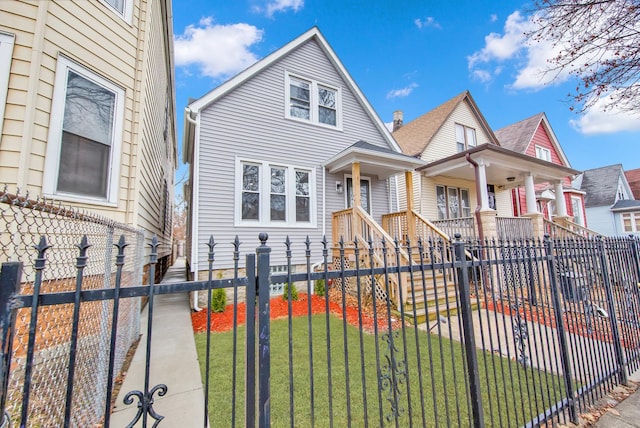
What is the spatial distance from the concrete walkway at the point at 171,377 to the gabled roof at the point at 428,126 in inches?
439

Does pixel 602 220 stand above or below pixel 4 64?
below

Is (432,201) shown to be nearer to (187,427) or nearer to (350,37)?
(350,37)

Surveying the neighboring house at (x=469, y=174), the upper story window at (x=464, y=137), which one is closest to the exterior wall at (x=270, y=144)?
the neighboring house at (x=469, y=174)

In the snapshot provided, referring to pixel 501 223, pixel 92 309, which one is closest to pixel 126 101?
pixel 92 309

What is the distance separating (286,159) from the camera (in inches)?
344

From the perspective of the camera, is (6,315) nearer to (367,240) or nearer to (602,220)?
(367,240)

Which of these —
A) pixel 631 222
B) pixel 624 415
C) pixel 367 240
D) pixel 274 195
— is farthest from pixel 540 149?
pixel 624 415

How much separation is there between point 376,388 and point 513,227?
8799mm

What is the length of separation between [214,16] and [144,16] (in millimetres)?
11625

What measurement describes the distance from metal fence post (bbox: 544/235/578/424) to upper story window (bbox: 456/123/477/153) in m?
11.8

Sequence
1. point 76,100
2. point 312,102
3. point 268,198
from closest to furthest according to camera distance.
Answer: point 76,100, point 268,198, point 312,102

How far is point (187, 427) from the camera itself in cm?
260

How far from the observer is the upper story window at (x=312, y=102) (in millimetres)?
9300

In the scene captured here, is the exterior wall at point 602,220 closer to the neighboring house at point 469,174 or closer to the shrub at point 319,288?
the neighboring house at point 469,174
